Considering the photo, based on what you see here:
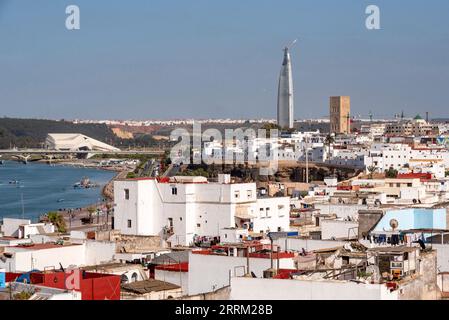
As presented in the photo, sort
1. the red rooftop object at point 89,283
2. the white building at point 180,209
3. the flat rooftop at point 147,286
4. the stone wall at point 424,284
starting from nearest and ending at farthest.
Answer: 1. the stone wall at point 424,284
2. the red rooftop object at point 89,283
3. the flat rooftop at point 147,286
4. the white building at point 180,209

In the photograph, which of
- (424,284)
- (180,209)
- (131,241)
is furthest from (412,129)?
(424,284)

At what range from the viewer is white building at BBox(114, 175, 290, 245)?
863cm

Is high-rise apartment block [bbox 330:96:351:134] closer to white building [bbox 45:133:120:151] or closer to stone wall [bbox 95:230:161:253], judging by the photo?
white building [bbox 45:133:120:151]

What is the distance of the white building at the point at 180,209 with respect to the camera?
8.63 metres

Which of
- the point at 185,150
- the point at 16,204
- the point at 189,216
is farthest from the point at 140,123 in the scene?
the point at 189,216

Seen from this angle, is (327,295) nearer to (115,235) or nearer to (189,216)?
(115,235)

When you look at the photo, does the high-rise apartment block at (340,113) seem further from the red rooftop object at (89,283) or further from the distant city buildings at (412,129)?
the red rooftop object at (89,283)

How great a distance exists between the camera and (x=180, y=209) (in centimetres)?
871

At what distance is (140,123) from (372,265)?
106108mm

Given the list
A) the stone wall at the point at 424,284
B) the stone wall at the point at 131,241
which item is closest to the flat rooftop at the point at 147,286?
the stone wall at the point at 424,284

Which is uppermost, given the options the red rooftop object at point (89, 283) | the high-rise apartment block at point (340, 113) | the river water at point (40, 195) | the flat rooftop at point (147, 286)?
the high-rise apartment block at point (340, 113)

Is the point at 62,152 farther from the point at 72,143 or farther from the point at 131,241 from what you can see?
the point at 131,241

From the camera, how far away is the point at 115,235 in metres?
7.75
